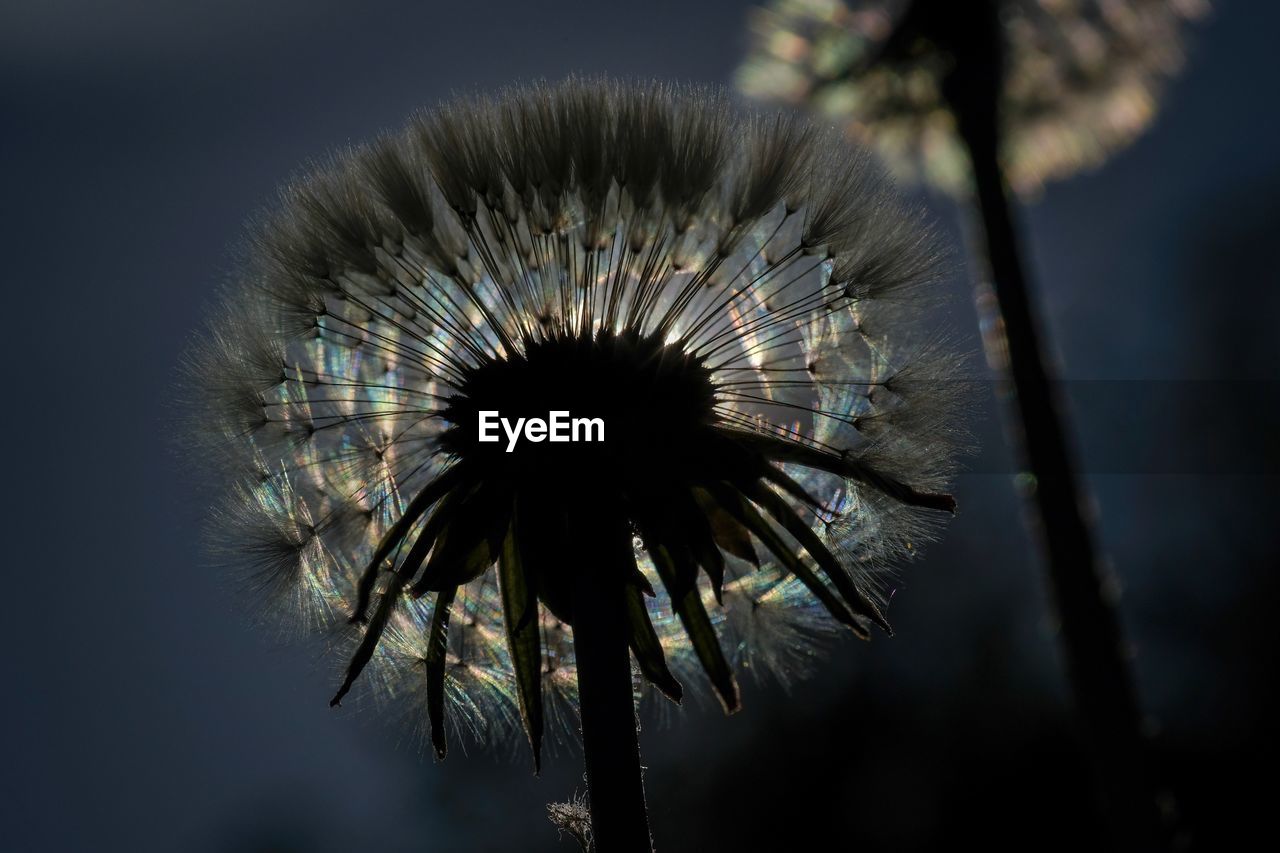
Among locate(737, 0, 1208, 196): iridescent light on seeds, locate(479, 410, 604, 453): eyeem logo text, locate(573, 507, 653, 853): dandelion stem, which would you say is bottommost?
locate(573, 507, 653, 853): dandelion stem

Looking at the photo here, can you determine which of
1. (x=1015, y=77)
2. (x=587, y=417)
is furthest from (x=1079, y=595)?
(x=587, y=417)

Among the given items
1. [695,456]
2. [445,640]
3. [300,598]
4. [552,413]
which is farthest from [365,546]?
[695,456]

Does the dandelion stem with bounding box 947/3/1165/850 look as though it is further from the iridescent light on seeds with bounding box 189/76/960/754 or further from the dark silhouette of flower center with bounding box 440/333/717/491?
the dark silhouette of flower center with bounding box 440/333/717/491

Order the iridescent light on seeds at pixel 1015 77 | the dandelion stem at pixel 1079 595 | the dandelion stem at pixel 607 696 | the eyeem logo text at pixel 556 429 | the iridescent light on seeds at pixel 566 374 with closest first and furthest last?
1. the dandelion stem at pixel 1079 595
2. the iridescent light on seeds at pixel 1015 77
3. the dandelion stem at pixel 607 696
4. the eyeem logo text at pixel 556 429
5. the iridescent light on seeds at pixel 566 374

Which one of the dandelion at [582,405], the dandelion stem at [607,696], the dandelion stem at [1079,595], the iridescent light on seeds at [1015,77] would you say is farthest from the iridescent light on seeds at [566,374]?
the dandelion stem at [1079,595]

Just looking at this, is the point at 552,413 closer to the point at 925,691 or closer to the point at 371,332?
the point at 371,332

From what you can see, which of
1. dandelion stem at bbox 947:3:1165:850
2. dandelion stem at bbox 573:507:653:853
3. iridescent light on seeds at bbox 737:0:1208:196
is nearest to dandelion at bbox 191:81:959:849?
dandelion stem at bbox 573:507:653:853

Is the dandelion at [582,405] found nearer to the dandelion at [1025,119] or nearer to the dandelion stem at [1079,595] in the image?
the dandelion at [1025,119]
